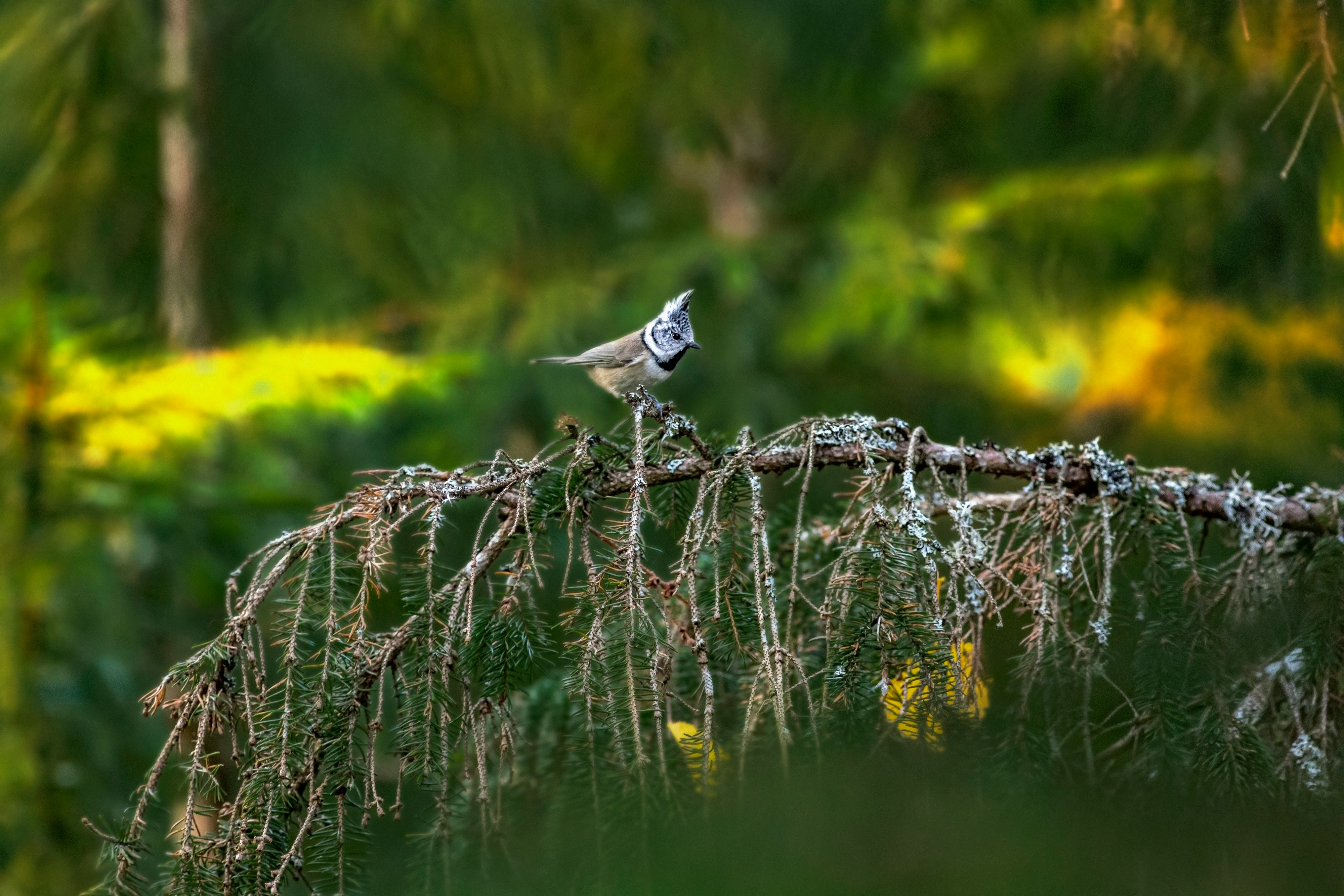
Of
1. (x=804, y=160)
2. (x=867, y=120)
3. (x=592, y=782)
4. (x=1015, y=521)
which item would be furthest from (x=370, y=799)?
(x=804, y=160)

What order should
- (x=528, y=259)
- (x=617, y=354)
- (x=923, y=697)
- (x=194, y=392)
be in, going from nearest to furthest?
1. (x=923, y=697)
2. (x=617, y=354)
3. (x=194, y=392)
4. (x=528, y=259)

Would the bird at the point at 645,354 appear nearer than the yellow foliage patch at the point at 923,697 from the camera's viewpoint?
No

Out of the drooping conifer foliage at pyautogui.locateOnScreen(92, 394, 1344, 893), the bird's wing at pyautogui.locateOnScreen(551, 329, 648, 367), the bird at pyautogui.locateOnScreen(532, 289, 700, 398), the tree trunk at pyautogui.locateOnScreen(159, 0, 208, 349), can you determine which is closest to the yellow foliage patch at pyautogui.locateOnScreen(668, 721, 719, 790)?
the drooping conifer foliage at pyautogui.locateOnScreen(92, 394, 1344, 893)

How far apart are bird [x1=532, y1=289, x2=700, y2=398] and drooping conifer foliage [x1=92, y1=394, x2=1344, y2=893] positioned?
43.8 inches

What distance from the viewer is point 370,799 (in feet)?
3.73

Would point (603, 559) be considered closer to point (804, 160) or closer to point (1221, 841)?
point (1221, 841)

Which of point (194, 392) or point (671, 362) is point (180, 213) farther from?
point (671, 362)

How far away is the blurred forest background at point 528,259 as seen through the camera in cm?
310

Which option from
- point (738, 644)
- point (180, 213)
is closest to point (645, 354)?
point (738, 644)

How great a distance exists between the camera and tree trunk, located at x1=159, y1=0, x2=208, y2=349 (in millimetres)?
4340

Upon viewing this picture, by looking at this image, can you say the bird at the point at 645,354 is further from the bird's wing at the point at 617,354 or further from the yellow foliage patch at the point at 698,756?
the yellow foliage patch at the point at 698,756

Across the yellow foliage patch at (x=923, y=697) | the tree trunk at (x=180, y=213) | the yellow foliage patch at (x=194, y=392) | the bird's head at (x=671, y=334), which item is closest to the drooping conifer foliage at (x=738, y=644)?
the yellow foliage patch at (x=923, y=697)

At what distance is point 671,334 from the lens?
2.67 metres

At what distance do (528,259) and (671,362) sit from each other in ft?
9.24
